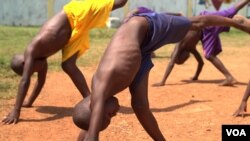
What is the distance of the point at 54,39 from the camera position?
5.57 m

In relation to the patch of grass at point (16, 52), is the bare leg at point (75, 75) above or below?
above

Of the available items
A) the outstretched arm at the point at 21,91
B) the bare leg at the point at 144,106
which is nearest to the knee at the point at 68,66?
the outstretched arm at the point at 21,91

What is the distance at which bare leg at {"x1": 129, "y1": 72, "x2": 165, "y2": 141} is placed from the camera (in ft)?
12.5

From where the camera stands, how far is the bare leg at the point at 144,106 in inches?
150

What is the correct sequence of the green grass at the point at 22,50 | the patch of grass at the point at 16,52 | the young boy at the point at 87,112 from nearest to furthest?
the young boy at the point at 87,112
the patch of grass at the point at 16,52
the green grass at the point at 22,50

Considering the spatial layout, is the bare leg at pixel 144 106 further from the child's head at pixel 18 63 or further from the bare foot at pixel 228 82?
the bare foot at pixel 228 82

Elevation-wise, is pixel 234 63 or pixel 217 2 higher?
pixel 234 63

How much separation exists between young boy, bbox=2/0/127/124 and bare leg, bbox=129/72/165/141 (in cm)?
185

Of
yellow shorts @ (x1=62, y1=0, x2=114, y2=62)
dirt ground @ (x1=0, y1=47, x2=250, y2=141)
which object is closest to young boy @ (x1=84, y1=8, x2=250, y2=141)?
dirt ground @ (x1=0, y1=47, x2=250, y2=141)

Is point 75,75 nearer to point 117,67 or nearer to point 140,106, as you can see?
point 140,106

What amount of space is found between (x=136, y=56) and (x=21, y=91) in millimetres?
2419

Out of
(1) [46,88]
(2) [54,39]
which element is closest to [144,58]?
(2) [54,39]

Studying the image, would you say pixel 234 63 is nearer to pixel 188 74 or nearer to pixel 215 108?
pixel 188 74

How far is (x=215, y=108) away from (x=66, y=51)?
202cm
